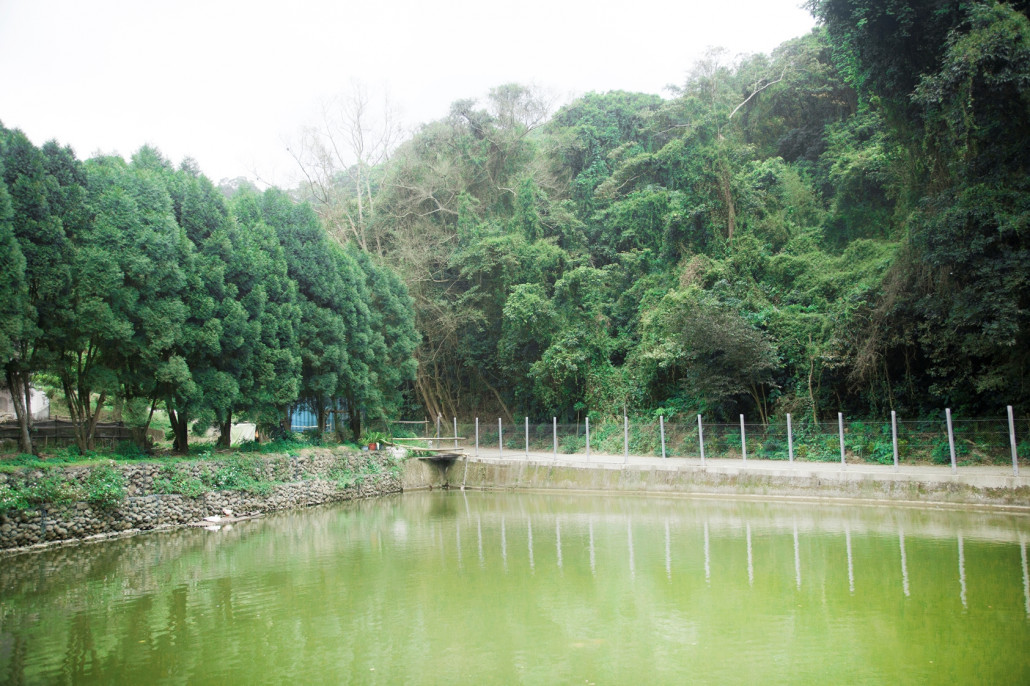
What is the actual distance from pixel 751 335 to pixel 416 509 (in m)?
10.8

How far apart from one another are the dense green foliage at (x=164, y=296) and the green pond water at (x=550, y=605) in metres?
4.20

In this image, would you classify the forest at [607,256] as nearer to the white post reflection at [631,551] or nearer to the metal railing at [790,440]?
the metal railing at [790,440]

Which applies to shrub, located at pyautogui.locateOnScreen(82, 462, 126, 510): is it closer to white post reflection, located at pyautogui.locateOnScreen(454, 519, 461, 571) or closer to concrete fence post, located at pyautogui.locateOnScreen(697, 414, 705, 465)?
white post reflection, located at pyautogui.locateOnScreen(454, 519, 461, 571)

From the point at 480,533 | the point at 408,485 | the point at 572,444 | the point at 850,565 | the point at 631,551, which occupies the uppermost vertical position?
the point at 572,444

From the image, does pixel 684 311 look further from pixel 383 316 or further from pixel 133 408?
pixel 133 408

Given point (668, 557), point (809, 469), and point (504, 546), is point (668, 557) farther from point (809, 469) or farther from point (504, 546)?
point (809, 469)

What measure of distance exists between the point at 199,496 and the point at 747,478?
13540 millimetres

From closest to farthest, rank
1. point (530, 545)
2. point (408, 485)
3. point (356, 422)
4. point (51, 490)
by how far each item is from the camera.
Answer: point (530, 545) → point (51, 490) → point (408, 485) → point (356, 422)

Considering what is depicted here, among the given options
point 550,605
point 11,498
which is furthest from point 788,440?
point 11,498

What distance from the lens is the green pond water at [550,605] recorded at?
6223 millimetres

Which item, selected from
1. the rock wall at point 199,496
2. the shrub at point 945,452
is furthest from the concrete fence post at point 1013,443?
the rock wall at point 199,496

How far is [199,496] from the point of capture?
1697cm

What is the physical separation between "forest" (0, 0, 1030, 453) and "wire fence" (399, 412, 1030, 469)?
1.28 meters

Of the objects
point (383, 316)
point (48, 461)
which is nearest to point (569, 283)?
point (383, 316)
